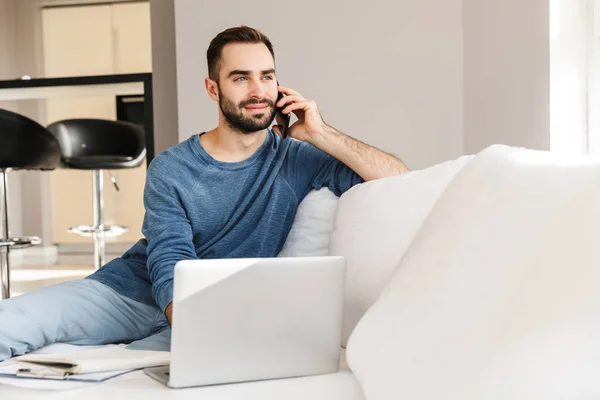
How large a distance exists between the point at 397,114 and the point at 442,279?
7.84 feet

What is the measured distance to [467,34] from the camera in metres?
→ 3.50

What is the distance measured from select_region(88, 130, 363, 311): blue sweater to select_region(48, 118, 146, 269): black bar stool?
2685 millimetres

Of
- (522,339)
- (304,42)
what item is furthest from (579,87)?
(522,339)

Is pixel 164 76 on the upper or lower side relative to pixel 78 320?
upper

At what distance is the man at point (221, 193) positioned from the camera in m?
2.05

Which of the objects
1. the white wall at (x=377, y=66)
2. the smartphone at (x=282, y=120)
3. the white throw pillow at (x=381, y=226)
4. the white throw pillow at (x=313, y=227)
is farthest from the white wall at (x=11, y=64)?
the white throw pillow at (x=381, y=226)

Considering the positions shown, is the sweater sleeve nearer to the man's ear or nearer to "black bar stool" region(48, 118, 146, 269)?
the man's ear

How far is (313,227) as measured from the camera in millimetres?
2178

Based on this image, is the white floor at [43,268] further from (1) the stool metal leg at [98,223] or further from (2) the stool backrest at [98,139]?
(2) the stool backrest at [98,139]

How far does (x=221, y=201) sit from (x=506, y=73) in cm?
122

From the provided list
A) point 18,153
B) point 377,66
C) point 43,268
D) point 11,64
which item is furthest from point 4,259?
point 11,64

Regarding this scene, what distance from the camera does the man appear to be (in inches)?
80.7

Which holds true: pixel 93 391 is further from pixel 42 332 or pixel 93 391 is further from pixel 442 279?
pixel 442 279

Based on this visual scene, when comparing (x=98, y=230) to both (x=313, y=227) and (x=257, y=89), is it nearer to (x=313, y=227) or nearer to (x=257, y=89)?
(x=257, y=89)
